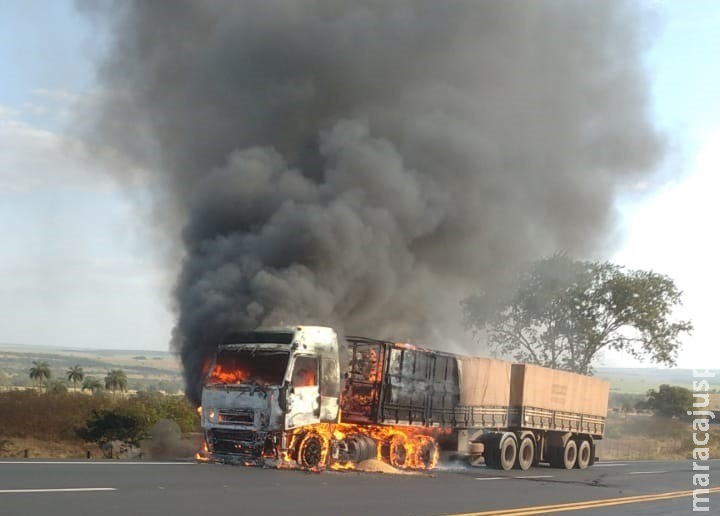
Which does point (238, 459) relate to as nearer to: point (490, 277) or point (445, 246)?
point (445, 246)

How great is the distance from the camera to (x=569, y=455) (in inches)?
1009

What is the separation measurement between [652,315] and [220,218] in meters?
28.6

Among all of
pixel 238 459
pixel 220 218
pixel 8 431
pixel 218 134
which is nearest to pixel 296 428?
pixel 238 459

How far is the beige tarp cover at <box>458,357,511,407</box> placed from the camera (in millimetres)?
21797

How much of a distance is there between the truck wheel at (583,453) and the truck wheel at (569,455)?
0.67 ft

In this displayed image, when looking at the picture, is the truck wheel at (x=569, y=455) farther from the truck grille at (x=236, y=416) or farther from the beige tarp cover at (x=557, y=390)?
the truck grille at (x=236, y=416)

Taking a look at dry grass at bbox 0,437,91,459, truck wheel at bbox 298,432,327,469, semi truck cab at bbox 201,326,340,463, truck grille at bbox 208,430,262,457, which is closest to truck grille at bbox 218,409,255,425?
semi truck cab at bbox 201,326,340,463

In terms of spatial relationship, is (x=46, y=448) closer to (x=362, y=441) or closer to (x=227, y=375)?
(x=227, y=375)

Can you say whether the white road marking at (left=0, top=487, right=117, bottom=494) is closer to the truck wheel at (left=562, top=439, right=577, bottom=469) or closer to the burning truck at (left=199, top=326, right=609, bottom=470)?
the burning truck at (left=199, top=326, right=609, bottom=470)

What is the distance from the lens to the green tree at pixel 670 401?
82.2m

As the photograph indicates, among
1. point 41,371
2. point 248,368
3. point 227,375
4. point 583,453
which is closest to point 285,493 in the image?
point 248,368

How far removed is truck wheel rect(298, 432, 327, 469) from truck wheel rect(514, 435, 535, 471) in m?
7.60

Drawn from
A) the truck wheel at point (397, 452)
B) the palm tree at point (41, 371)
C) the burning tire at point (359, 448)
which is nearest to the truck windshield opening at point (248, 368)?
the burning tire at point (359, 448)

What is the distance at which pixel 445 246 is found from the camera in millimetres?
30688
